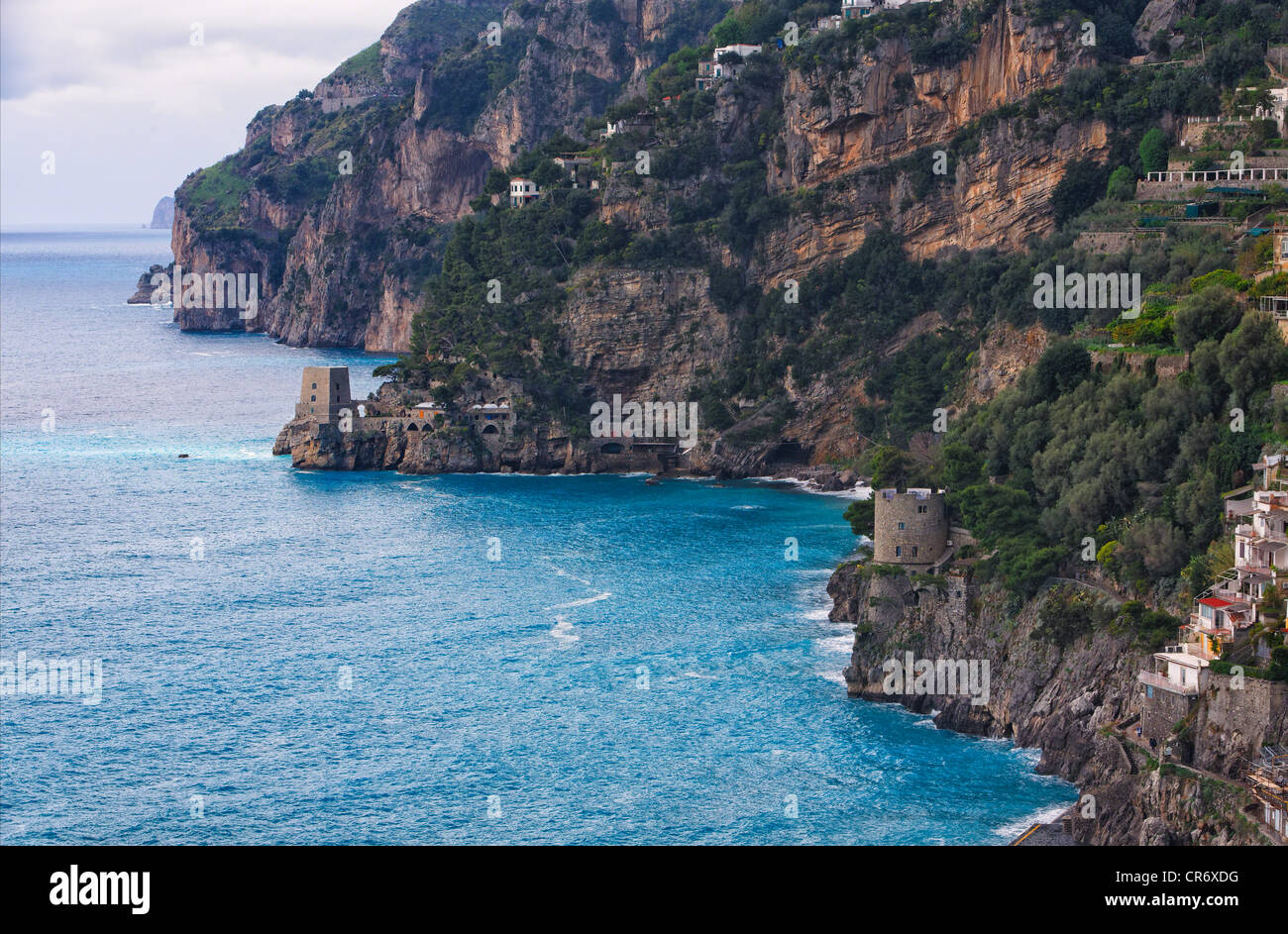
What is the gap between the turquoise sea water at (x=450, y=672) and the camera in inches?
1631

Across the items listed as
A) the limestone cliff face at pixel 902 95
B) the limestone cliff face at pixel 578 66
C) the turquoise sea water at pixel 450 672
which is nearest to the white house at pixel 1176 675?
the turquoise sea water at pixel 450 672

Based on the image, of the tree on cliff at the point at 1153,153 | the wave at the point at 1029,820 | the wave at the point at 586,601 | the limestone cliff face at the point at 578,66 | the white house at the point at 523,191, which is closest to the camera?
the wave at the point at 1029,820

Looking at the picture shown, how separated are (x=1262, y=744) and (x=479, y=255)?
8505 cm

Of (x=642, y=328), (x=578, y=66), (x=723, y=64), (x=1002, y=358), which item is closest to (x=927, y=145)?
(x=723, y=64)

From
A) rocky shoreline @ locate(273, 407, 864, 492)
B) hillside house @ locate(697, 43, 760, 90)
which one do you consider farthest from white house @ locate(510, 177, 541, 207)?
rocky shoreline @ locate(273, 407, 864, 492)

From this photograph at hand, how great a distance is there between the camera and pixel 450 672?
55.5m

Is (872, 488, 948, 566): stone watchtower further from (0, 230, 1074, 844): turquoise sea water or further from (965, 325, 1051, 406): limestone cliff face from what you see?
(965, 325, 1051, 406): limestone cliff face

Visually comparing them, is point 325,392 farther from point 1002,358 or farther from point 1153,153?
point 1153,153

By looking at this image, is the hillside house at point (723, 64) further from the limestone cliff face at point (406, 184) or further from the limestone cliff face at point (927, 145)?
the limestone cliff face at point (406, 184)

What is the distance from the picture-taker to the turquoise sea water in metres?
41.4

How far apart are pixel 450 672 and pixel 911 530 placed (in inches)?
646

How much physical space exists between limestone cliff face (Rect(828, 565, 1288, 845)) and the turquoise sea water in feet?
3.67

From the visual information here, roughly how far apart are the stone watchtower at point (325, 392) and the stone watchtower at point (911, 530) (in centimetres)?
5478
